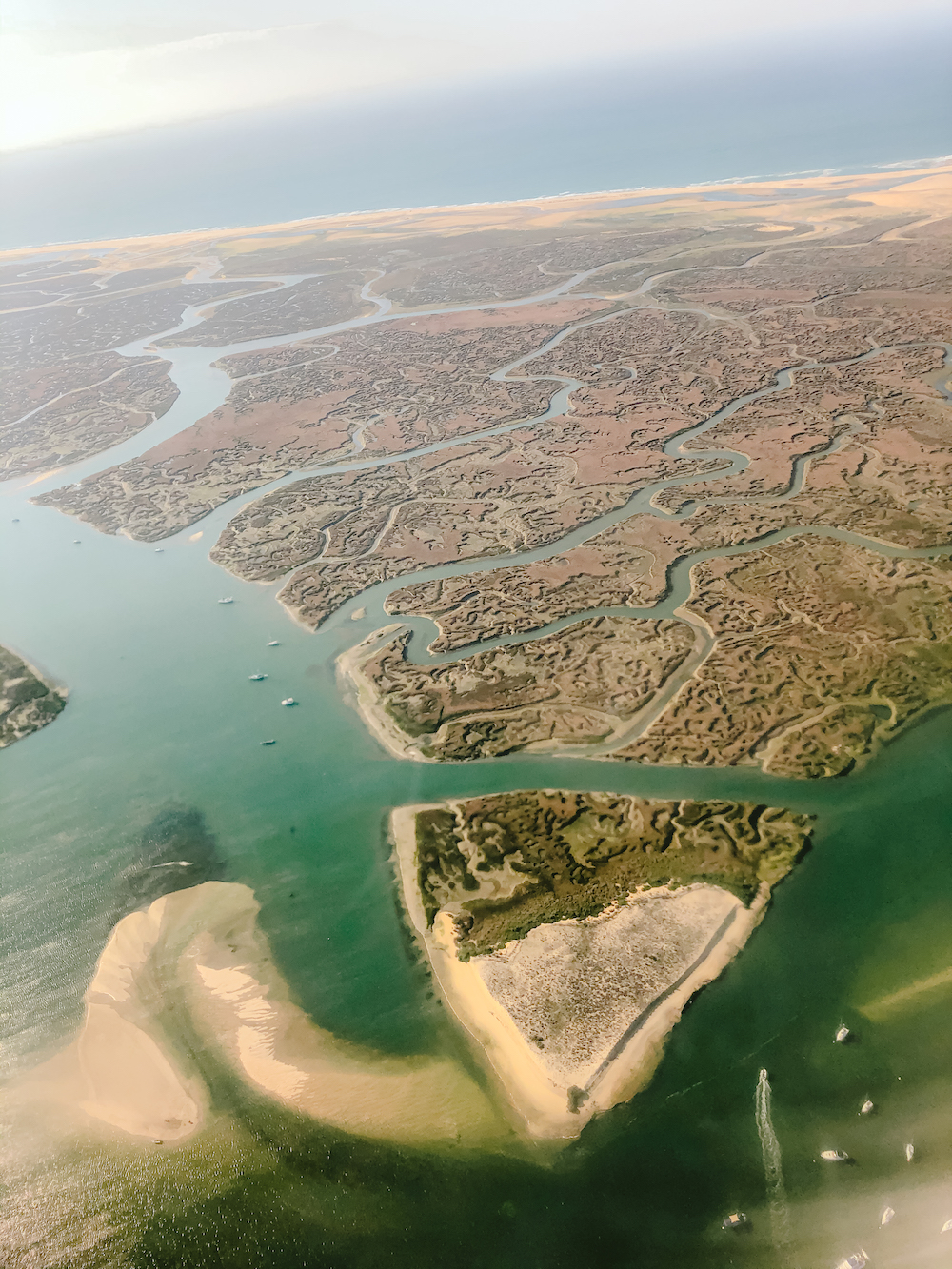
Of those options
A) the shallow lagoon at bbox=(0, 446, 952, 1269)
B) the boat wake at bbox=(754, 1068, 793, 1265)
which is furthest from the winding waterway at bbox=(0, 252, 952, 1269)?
the boat wake at bbox=(754, 1068, 793, 1265)

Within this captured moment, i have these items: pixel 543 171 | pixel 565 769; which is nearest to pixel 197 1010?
pixel 565 769

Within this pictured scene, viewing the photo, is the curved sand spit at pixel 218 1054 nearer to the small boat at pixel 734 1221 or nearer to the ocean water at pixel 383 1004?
the ocean water at pixel 383 1004

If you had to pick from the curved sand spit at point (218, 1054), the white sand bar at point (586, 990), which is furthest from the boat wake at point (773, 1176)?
the curved sand spit at point (218, 1054)

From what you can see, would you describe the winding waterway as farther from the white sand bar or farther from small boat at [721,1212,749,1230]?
the white sand bar

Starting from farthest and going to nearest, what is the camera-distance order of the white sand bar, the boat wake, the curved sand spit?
1. the curved sand spit
2. the white sand bar
3. the boat wake

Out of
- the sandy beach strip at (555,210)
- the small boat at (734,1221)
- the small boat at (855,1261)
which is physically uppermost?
the sandy beach strip at (555,210)

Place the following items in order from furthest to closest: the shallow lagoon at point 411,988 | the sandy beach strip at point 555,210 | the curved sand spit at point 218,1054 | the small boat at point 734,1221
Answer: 1. the sandy beach strip at point 555,210
2. the curved sand spit at point 218,1054
3. the shallow lagoon at point 411,988
4. the small boat at point 734,1221
